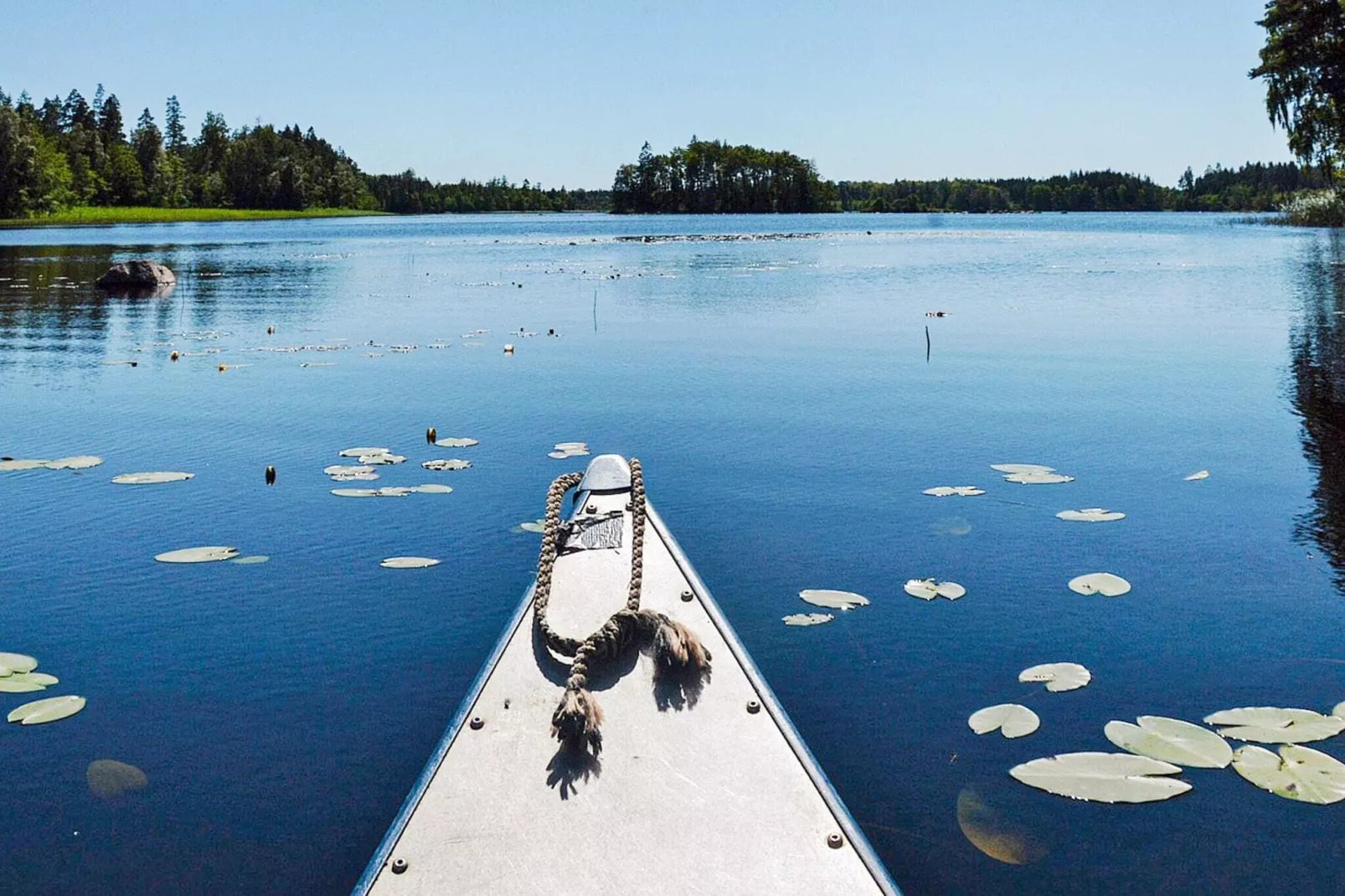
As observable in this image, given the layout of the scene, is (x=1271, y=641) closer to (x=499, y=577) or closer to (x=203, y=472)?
(x=499, y=577)

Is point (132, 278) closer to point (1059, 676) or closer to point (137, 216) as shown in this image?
point (1059, 676)

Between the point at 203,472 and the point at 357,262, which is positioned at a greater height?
the point at 357,262

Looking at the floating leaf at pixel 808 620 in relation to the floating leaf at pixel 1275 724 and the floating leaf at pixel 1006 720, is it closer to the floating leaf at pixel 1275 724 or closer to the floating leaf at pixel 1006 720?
the floating leaf at pixel 1006 720

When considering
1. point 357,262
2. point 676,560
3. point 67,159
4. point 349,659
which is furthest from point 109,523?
point 67,159

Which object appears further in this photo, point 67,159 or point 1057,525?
point 67,159

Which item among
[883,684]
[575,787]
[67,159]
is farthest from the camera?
[67,159]

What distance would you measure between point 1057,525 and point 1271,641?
6.98ft

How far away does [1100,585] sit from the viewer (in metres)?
6.48

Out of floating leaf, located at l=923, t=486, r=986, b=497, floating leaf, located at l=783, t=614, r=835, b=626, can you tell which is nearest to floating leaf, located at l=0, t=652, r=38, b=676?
floating leaf, located at l=783, t=614, r=835, b=626

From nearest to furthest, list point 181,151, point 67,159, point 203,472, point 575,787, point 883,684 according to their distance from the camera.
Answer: point 575,787
point 883,684
point 203,472
point 67,159
point 181,151

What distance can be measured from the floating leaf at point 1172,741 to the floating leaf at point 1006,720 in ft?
1.01

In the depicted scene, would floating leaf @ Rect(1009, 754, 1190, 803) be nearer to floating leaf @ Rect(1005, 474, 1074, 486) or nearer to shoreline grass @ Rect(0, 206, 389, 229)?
floating leaf @ Rect(1005, 474, 1074, 486)

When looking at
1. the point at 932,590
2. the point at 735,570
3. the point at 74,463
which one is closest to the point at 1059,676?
the point at 932,590

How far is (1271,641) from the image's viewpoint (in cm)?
569
